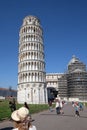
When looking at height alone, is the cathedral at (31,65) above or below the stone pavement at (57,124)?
above

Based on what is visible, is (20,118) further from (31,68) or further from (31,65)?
(31,65)

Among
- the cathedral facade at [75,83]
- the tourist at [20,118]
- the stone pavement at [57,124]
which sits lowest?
the stone pavement at [57,124]

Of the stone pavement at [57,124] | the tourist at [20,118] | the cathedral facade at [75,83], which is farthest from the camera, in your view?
the cathedral facade at [75,83]

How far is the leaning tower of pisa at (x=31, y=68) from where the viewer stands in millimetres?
80000

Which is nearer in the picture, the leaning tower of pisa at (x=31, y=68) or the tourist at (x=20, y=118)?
the tourist at (x=20, y=118)

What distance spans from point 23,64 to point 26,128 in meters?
78.0

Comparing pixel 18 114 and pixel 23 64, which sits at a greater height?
pixel 23 64

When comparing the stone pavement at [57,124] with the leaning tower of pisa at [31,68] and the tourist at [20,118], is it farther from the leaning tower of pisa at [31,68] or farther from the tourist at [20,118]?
the leaning tower of pisa at [31,68]

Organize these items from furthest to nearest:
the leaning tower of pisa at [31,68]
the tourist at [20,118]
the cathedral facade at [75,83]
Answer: the cathedral facade at [75,83], the leaning tower of pisa at [31,68], the tourist at [20,118]

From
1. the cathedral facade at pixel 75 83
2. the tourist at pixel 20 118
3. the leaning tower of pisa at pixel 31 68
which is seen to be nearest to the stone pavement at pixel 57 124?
the tourist at pixel 20 118

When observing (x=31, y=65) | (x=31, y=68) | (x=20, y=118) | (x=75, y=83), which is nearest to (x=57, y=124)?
(x=20, y=118)

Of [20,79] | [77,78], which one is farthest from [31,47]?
[77,78]

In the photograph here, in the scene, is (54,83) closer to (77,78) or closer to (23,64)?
(77,78)

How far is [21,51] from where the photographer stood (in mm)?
85000
